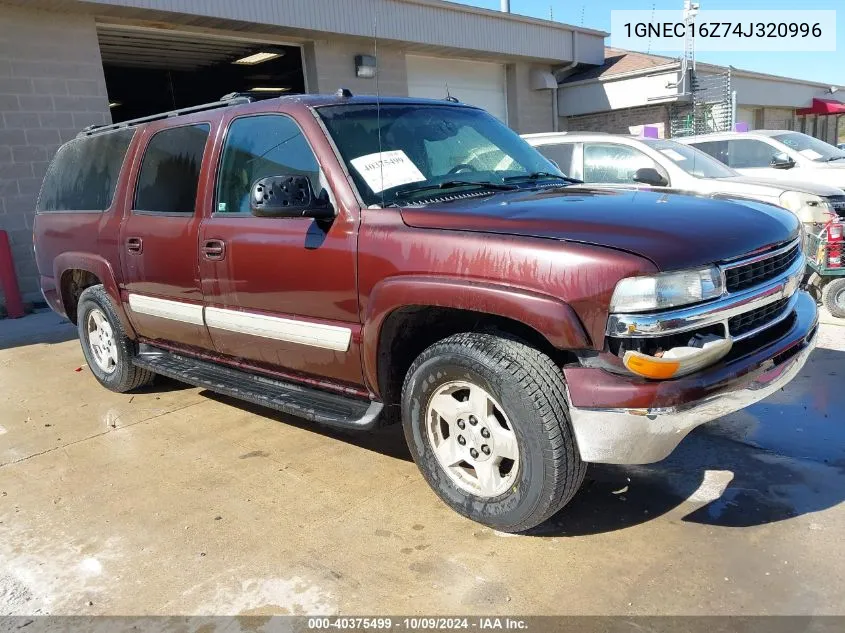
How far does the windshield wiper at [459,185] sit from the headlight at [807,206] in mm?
4583

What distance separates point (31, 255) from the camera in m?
9.54

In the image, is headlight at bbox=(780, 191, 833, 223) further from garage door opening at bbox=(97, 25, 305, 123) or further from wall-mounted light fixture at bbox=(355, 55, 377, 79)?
wall-mounted light fixture at bbox=(355, 55, 377, 79)

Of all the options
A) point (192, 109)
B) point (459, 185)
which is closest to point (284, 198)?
point (459, 185)

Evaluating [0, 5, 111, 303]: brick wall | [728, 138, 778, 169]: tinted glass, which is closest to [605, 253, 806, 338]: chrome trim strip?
[728, 138, 778, 169]: tinted glass

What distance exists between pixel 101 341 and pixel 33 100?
5788mm

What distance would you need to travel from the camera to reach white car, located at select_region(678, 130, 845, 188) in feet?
33.5

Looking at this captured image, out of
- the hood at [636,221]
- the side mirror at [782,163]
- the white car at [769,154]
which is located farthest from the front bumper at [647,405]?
the white car at [769,154]

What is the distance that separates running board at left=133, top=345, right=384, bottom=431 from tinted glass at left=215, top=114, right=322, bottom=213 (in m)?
0.99

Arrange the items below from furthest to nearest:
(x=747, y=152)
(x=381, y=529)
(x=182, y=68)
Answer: (x=182, y=68), (x=747, y=152), (x=381, y=529)

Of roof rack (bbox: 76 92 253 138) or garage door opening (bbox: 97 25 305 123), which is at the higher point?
garage door opening (bbox: 97 25 305 123)

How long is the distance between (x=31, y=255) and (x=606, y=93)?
1393 cm

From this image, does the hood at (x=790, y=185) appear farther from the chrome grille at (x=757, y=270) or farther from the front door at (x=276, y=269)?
the front door at (x=276, y=269)

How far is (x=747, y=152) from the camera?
1062 centimetres

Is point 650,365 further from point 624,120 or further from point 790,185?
point 624,120
